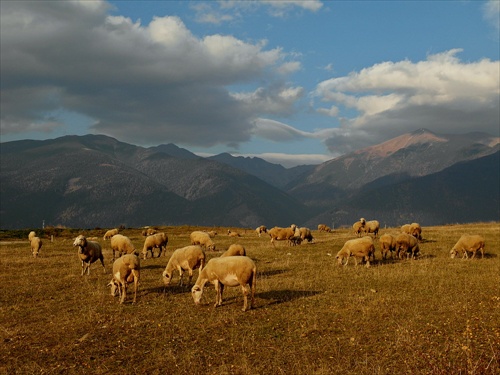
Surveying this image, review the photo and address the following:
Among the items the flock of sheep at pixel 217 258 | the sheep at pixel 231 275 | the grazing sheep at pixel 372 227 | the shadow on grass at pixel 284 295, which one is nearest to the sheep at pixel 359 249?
the flock of sheep at pixel 217 258

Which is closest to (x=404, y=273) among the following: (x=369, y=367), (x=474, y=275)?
(x=474, y=275)

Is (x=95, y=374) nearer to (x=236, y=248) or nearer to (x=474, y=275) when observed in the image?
(x=236, y=248)

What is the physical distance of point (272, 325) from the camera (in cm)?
1477

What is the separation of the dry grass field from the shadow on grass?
0.31 ft

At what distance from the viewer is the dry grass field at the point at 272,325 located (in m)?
11.4

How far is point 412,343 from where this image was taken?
40.5ft

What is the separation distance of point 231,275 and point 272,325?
3075 millimetres

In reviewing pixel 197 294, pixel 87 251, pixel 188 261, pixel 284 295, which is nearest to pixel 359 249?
pixel 284 295

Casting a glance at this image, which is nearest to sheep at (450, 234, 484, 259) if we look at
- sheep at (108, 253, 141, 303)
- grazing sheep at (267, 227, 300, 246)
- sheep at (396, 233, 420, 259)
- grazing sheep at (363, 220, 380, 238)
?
sheep at (396, 233, 420, 259)

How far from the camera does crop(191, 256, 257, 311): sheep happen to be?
16.7m

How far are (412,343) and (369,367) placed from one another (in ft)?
7.62

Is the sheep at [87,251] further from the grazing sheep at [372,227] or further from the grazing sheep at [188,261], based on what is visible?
the grazing sheep at [372,227]

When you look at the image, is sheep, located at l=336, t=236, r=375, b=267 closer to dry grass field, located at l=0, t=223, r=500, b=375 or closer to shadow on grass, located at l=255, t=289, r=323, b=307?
dry grass field, located at l=0, t=223, r=500, b=375

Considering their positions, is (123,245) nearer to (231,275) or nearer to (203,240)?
(203,240)
